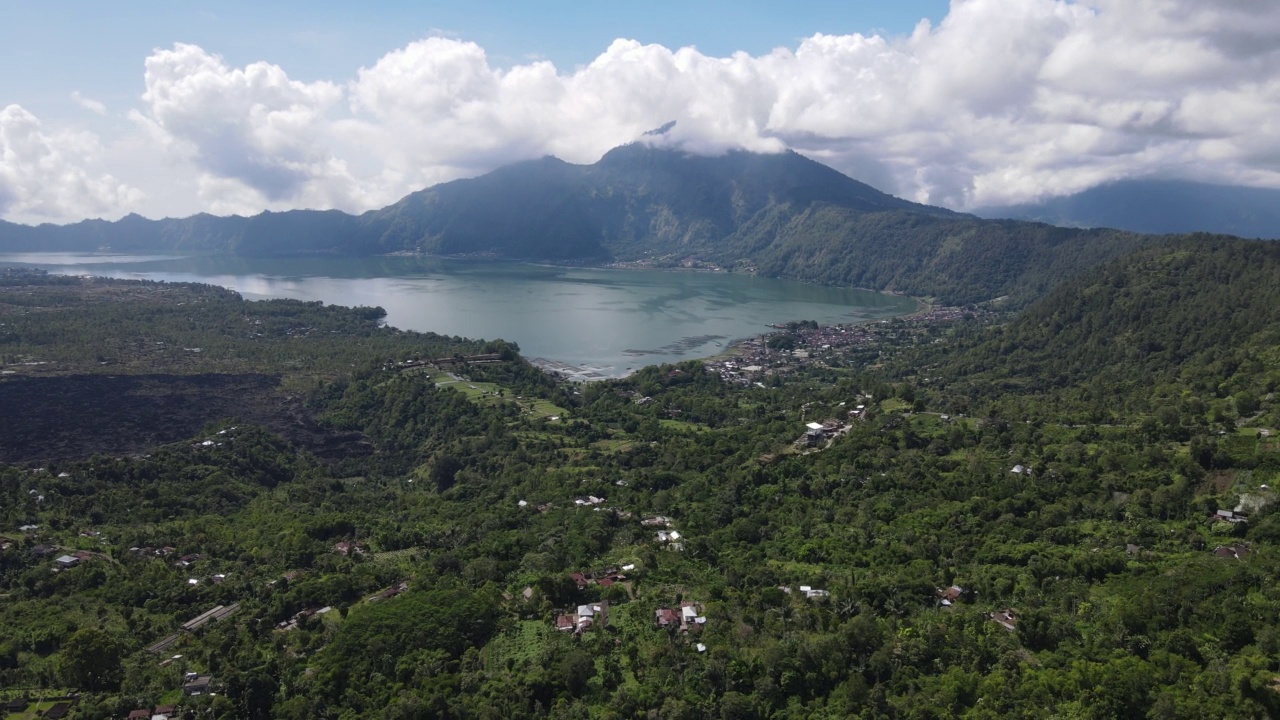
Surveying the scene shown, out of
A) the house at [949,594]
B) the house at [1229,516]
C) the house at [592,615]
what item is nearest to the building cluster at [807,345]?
the house at [1229,516]

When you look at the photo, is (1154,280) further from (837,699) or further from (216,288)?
(216,288)

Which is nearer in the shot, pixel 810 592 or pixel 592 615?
pixel 592 615

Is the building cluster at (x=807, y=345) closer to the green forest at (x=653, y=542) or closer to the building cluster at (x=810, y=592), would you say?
the green forest at (x=653, y=542)

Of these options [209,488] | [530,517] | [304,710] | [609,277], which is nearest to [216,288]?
[609,277]

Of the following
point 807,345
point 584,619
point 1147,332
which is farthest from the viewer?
point 807,345

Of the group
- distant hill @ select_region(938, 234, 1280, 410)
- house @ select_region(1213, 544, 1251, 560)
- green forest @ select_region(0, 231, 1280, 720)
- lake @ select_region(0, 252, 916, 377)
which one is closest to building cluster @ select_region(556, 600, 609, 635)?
green forest @ select_region(0, 231, 1280, 720)

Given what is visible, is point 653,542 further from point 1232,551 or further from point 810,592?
point 1232,551

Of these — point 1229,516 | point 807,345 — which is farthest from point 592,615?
point 807,345

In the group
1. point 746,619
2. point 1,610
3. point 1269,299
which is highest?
point 1269,299
